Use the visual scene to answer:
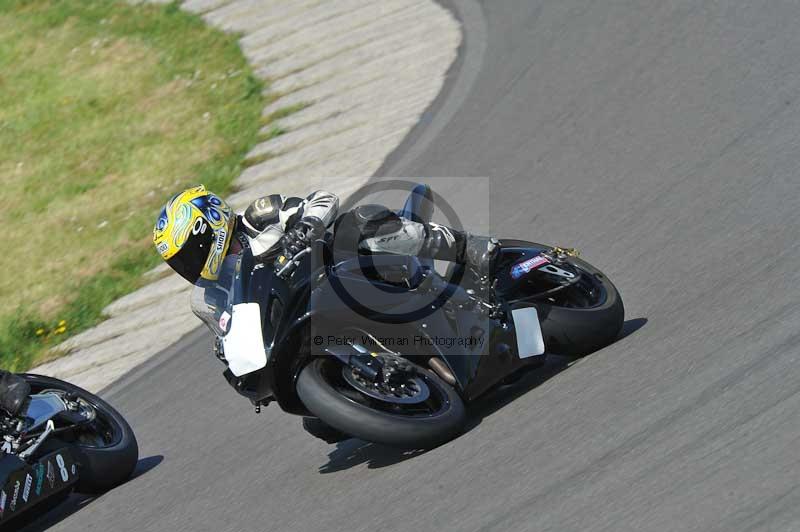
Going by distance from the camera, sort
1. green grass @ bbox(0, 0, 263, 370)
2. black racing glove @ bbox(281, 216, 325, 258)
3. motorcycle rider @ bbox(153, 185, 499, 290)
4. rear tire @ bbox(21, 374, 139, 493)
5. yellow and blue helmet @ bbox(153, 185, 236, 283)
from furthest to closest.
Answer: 1. green grass @ bbox(0, 0, 263, 370)
2. rear tire @ bbox(21, 374, 139, 493)
3. yellow and blue helmet @ bbox(153, 185, 236, 283)
4. motorcycle rider @ bbox(153, 185, 499, 290)
5. black racing glove @ bbox(281, 216, 325, 258)

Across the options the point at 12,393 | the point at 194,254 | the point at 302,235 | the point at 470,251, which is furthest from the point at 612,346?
the point at 12,393

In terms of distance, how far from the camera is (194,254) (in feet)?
18.4

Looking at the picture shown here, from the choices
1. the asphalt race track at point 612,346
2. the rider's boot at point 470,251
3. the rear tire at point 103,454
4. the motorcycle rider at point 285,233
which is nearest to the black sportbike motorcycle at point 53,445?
the rear tire at point 103,454

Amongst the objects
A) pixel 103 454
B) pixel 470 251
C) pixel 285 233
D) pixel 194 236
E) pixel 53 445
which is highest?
pixel 285 233

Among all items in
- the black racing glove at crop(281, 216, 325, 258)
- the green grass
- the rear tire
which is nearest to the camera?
→ the black racing glove at crop(281, 216, 325, 258)

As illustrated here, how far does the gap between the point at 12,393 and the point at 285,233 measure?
1.87m

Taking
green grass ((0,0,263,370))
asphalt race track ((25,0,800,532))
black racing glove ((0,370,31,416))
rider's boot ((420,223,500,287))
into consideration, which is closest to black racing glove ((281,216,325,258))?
rider's boot ((420,223,500,287))

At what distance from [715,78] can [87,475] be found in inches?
219

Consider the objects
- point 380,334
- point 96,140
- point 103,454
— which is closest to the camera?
point 380,334

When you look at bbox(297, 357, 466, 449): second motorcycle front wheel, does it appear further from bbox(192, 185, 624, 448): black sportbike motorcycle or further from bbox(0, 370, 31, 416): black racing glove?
bbox(0, 370, 31, 416): black racing glove

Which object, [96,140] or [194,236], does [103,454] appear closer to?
[194,236]

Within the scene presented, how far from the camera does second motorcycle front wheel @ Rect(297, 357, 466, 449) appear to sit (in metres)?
4.79

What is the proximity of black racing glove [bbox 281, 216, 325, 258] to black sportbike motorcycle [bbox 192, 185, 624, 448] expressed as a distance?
0.04m

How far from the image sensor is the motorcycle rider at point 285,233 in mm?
5285
